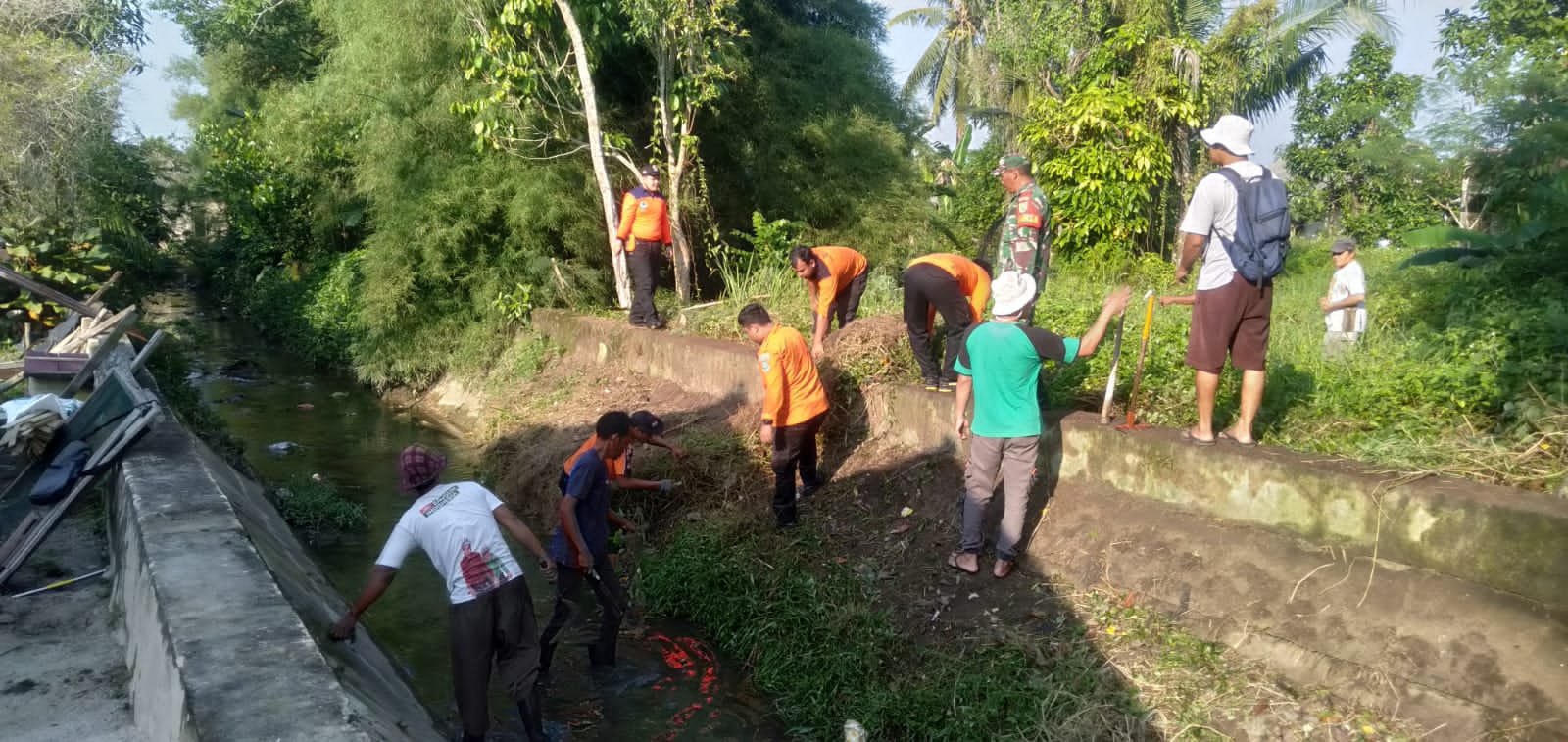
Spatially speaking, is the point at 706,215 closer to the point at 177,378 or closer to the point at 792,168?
the point at 792,168

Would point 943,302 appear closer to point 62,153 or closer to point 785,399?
point 785,399

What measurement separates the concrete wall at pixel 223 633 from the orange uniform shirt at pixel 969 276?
4.23 meters

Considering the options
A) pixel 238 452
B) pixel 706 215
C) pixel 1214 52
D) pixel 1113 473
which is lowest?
pixel 238 452

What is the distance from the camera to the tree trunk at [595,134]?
37.1 feet

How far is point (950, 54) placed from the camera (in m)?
30.3

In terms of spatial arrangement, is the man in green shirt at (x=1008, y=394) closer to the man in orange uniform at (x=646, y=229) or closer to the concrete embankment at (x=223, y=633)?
the concrete embankment at (x=223, y=633)

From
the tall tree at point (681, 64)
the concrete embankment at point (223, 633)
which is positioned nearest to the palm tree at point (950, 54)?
the tall tree at point (681, 64)

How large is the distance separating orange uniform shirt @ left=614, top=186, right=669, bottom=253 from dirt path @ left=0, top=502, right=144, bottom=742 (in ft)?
18.5

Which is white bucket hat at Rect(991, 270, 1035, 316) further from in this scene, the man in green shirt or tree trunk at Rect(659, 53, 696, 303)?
tree trunk at Rect(659, 53, 696, 303)

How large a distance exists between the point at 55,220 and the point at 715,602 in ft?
39.1

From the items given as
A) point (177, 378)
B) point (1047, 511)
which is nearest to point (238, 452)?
point (177, 378)

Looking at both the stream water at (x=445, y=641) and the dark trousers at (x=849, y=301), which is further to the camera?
the dark trousers at (x=849, y=301)

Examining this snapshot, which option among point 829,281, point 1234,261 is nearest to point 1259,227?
point 1234,261

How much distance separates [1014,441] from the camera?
515 centimetres
